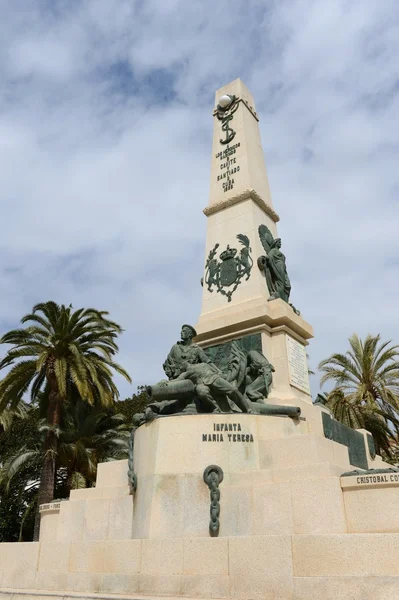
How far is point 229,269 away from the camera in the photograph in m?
13.4

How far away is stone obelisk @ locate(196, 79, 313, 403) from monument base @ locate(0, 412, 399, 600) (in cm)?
206

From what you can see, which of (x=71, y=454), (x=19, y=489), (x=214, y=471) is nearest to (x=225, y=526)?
(x=214, y=471)

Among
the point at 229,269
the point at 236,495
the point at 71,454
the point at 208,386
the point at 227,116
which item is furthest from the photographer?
the point at 71,454

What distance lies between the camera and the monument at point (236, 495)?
651 centimetres

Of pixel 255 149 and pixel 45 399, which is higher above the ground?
pixel 255 149

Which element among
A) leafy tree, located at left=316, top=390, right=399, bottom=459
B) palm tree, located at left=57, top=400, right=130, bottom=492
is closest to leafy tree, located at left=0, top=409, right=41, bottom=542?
palm tree, located at left=57, top=400, right=130, bottom=492

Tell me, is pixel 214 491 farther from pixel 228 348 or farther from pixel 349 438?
pixel 228 348

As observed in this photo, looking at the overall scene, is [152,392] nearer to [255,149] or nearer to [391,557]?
[391,557]

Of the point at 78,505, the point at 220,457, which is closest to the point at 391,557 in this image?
the point at 220,457

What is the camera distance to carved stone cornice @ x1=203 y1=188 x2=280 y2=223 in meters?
14.2

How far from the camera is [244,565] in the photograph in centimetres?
675

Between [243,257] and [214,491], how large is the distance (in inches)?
255

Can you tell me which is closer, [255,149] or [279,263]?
[279,263]

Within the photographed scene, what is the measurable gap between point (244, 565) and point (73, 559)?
3301 mm
